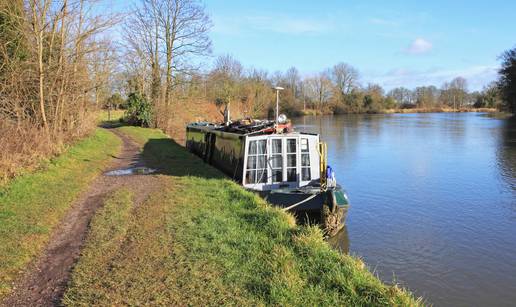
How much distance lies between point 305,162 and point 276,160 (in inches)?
30.2

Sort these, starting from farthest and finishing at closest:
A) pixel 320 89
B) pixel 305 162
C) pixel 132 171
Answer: pixel 320 89
pixel 132 171
pixel 305 162

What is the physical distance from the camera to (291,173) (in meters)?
11.3

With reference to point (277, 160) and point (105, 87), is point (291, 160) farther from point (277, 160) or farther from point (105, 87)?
point (105, 87)

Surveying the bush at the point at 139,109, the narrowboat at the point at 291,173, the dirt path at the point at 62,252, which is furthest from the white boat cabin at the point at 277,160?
the bush at the point at 139,109

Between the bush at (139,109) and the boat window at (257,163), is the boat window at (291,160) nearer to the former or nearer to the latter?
the boat window at (257,163)

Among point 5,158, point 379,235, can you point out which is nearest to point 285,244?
point 379,235

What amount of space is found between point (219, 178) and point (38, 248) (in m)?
6.28

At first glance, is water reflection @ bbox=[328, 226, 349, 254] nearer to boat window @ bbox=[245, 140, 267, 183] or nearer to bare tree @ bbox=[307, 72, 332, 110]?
boat window @ bbox=[245, 140, 267, 183]

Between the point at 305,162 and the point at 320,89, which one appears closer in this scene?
the point at 305,162

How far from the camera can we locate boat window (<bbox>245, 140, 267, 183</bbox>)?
11.2 m

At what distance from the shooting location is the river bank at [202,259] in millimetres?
4977

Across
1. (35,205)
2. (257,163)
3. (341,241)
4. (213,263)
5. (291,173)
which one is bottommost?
(341,241)

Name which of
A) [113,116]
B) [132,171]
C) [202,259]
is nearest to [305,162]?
[132,171]

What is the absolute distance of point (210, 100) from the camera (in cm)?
4216
